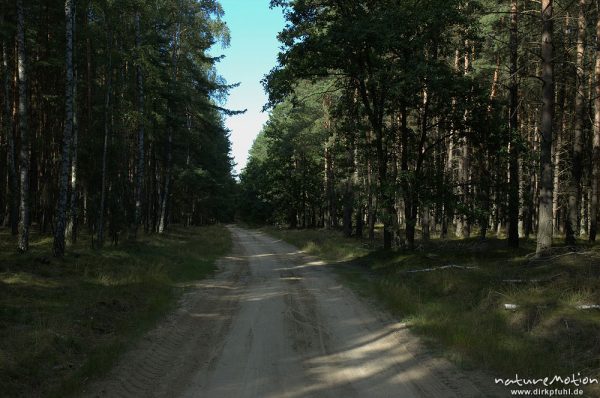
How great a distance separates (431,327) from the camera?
26.6 feet

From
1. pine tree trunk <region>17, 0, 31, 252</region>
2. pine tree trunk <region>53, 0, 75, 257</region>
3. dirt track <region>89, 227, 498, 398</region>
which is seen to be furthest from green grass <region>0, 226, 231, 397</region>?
pine tree trunk <region>17, 0, 31, 252</region>

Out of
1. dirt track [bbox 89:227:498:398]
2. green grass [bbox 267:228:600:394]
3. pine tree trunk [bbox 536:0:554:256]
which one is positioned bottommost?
dirt track [bbox 89:227:498:398]

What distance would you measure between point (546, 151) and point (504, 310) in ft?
24.3

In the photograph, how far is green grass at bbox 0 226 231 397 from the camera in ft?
18.6

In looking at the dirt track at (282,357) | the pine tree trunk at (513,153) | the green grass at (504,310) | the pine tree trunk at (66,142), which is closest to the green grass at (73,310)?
the dirt track at (282,357)

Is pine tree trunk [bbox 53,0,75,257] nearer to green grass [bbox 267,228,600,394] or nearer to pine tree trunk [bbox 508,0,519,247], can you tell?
green grass [bbox 267,228,600,394]

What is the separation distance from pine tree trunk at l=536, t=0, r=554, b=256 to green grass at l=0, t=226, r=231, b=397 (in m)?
11.1

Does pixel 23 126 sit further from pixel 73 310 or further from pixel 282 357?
pixel 282 357

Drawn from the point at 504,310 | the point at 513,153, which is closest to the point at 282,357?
the point at 504,310

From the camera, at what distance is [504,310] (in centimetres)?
862

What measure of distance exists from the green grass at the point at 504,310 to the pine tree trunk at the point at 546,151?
1.06 meters

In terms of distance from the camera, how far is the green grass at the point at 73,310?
5.66m

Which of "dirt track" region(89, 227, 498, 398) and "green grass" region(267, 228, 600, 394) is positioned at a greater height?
"green grass" region(267, 228, 600, 394)

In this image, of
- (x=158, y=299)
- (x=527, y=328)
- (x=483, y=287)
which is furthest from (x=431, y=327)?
(x=158, y=299)
